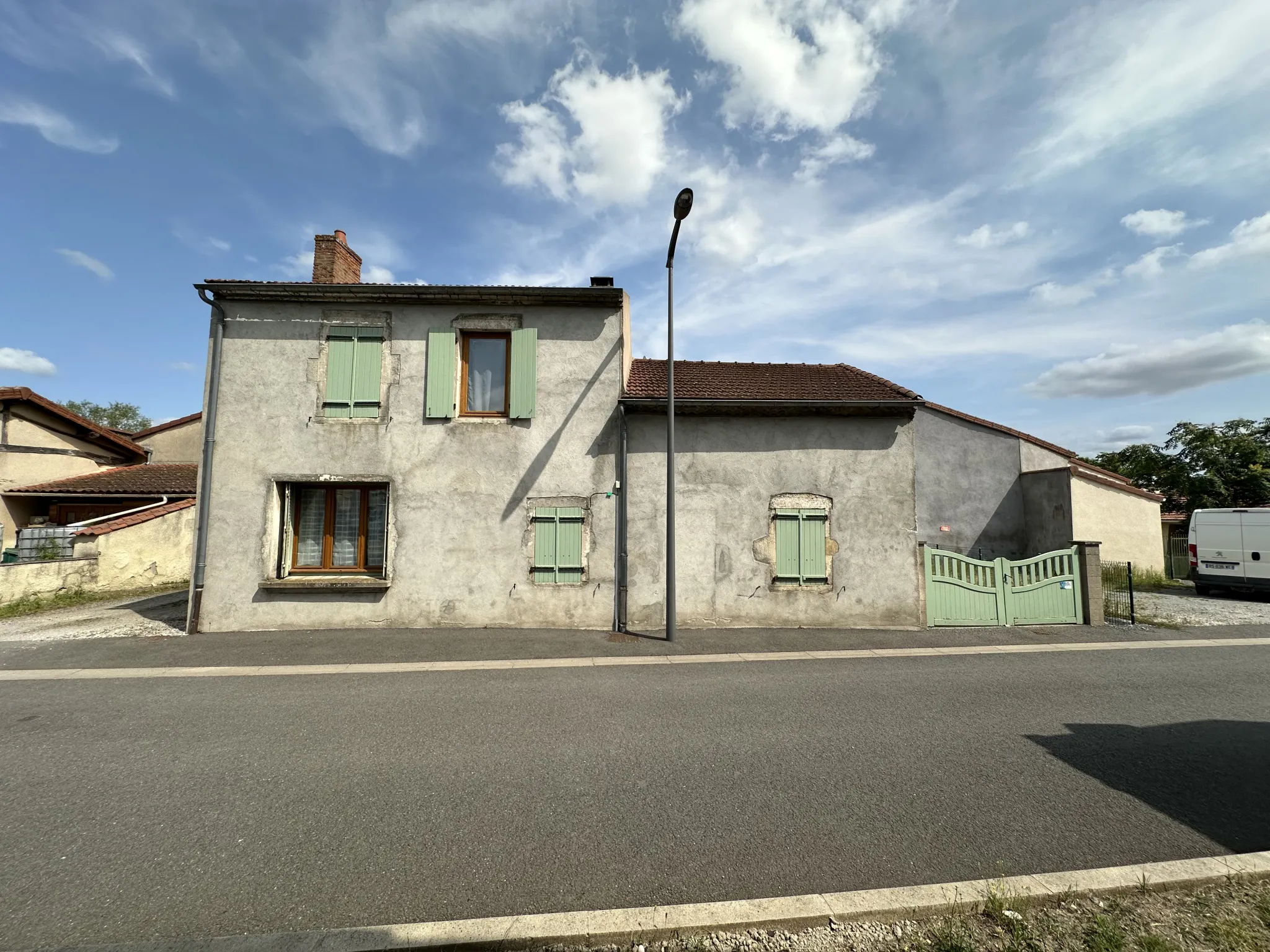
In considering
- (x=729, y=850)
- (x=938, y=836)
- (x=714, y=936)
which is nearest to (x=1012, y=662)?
(x=938, y=836)

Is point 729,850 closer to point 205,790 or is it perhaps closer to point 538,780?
point 538,780

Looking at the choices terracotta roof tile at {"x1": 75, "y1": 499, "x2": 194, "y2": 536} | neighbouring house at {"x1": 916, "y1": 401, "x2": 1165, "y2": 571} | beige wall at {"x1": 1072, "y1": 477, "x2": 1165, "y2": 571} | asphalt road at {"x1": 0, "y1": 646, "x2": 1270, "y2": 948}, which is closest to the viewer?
asphalt road at {"x1": 0, "y1": 646, "x2": 1270, "y2": 948}

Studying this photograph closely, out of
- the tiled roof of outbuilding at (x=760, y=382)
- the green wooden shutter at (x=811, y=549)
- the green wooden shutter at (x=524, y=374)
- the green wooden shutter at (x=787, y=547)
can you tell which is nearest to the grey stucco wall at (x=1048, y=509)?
the tiled roof of outbuilding at (x=760, y=382)

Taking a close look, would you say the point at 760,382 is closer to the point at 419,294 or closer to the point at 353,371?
the point at 419,294

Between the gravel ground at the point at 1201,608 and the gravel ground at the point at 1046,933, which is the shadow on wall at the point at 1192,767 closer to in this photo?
the gravel ground at the point at 1046,933

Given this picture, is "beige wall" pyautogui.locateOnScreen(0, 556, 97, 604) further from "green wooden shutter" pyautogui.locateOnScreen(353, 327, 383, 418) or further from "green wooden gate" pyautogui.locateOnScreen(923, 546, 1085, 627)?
"green wooden gate" pyautogui.locateOnScreen(923, 546, 1085, 627)

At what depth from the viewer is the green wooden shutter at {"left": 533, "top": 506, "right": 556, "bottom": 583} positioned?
9500mm

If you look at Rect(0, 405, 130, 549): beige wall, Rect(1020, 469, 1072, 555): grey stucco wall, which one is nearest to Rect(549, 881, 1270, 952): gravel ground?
Rect(1020, 469, 1072, 555): grey stucco wall

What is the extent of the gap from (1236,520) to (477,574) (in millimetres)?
17554

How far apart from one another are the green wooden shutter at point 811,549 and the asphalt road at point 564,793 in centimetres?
336

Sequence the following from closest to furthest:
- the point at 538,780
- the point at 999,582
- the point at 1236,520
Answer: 1. the point at 538,780
2. the point at 999,582
3. the point at 1236,520

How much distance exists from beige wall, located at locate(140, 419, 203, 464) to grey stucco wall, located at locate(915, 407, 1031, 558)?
1010 inches

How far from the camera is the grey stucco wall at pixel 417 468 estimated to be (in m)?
9.38

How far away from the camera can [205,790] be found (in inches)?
152
